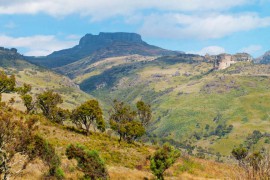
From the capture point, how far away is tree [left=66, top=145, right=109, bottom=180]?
3903 centimetres

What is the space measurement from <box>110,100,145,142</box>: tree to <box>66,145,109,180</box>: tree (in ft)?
178

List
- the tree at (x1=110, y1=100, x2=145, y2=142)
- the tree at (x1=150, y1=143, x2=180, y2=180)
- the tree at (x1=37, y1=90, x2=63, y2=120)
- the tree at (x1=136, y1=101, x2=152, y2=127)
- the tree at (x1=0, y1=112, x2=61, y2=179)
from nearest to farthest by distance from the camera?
the tree at (x1=0, y1=112, x2=61, y2=179), the tree at (x1=150, y1=143, x2=180, y2=180), the tree at (x1=110, y1=100, x2=145, y2=142), the tree at (x1=37, y1=90, x2=63, y2=120), the tree at (x1=136, y1=101, x2=152, y2=127)

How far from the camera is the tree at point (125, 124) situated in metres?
95.6

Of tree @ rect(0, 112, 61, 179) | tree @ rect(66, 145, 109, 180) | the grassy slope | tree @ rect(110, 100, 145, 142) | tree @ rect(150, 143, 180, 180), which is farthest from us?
tree @ rect(110, 100, 145, 142)

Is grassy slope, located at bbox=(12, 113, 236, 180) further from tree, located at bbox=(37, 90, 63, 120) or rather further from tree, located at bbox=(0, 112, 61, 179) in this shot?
tree, located at bbox=(0, 112, 61, 179)

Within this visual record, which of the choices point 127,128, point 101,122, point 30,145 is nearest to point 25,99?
point 101,122

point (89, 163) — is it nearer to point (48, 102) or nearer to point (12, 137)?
point (12, 137)

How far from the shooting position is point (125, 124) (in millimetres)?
96688

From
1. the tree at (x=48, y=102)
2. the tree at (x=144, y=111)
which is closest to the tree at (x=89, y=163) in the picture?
the tree at (x=144, y=111)

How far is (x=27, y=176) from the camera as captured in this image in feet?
128

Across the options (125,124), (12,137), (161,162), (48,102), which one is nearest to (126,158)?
(161,162)

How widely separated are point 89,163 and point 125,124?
188 ft

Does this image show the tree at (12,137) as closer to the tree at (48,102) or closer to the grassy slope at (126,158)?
→ the grassy slope at (126,158)

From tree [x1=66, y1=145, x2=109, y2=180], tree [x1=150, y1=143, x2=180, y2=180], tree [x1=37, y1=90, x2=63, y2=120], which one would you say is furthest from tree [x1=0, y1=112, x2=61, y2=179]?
tree [x1=37, y1=90, x2=63, y2=120]
